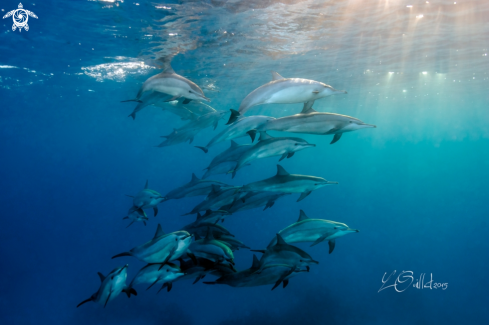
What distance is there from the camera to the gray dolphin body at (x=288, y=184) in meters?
5.02

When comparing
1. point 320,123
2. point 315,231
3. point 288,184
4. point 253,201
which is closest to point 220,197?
point 253,201

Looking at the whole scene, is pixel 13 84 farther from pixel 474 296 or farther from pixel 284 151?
pixel 474 296

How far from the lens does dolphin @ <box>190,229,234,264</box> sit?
4.26 meters

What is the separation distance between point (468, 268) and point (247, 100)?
22887 millimetres

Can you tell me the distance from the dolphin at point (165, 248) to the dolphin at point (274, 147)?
1.72m

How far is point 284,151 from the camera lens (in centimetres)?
500

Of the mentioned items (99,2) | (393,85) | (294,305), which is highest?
(99,2)

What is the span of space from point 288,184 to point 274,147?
0.77 m

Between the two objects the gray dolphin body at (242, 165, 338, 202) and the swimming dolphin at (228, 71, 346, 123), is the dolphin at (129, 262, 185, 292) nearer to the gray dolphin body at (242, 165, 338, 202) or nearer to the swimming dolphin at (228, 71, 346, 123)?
the gray dolphin body at (242, 165, 338, 202)

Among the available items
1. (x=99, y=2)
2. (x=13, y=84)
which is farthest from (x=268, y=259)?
(x=13, y=84)

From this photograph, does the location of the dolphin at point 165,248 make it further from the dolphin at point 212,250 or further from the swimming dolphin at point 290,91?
the swimming dolphin at point 290,91

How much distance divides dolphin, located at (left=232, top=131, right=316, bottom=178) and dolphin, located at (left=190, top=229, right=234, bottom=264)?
5.00ft
